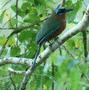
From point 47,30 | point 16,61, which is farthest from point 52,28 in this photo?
point 16,61

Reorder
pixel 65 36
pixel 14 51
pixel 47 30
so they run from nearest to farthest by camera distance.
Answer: pixel 65 36 → pixel 47 30 → pixel 14 51

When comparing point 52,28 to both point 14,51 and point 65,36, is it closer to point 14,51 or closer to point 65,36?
point 65,36

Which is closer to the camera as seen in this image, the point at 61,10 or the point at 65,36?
the point at 65,36

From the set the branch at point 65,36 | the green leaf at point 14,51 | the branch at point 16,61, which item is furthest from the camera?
the green leaf at point 14,51

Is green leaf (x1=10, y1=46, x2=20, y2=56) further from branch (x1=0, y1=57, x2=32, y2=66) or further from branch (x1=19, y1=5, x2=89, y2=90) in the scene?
branch (x1=19, y1=5, x2=89, y2=90)

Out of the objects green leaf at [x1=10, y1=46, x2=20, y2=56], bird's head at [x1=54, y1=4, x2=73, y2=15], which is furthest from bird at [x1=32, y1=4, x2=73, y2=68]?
green leaf at [x1=10, y1=46, x2=20, y2=56]

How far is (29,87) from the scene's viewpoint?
121cm

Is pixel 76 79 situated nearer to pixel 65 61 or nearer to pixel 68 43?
pixel 65 61

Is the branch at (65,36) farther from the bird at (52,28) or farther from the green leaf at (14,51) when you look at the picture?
the green leaf at (14,51)

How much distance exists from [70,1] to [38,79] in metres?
0.36

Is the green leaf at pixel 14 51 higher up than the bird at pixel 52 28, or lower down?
lower down

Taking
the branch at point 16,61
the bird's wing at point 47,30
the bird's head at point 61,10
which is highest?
the bird's head at point 61,10

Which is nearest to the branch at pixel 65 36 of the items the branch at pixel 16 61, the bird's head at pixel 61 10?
the branch at pixel 16 61

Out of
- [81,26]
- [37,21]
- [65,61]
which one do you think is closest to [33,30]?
[37,21]
